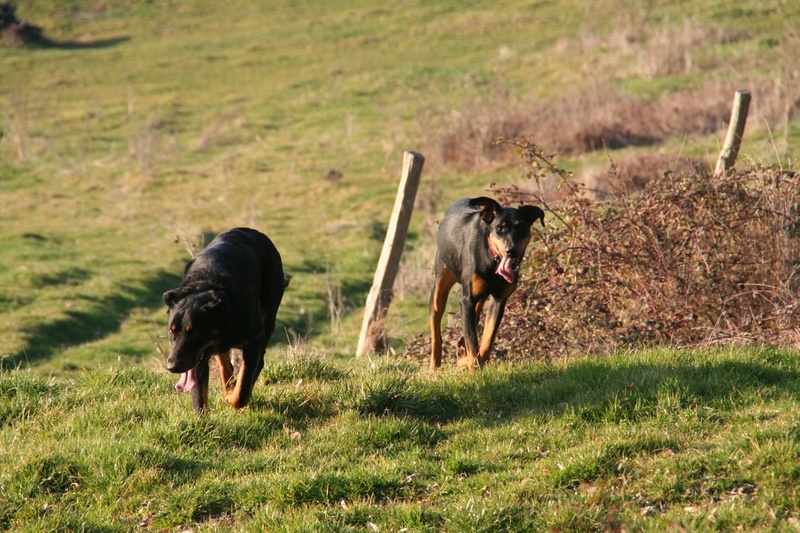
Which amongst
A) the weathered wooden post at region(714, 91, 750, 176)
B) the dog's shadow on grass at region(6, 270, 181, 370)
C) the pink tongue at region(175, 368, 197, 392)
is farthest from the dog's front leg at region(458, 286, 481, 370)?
the dog's shadow on grass at region(6, 270, 181, 370)

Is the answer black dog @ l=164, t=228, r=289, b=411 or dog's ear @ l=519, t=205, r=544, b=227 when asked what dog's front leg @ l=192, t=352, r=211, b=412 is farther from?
dog's ear @ l=519, t=205, r=544, b=227

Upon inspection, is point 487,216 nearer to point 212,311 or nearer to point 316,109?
point 212,311

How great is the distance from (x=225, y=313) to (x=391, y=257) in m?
3.92

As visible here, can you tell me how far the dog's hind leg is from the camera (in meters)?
8.12

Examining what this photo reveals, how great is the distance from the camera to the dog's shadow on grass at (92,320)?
43.0ft

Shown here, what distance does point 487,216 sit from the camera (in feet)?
23.8

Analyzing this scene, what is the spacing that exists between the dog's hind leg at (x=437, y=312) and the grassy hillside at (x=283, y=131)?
2487 millimetres

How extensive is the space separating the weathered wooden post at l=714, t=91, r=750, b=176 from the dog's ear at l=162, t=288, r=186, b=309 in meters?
6.04

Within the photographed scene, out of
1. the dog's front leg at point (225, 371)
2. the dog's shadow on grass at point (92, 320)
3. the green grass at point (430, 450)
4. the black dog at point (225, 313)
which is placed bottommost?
the dog's shadow on grass at point (92, 320)

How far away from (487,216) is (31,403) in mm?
3956

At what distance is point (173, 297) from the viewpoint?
604 centimetres

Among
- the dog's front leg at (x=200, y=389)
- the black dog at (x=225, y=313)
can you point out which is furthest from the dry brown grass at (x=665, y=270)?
the dog's front leg at (x=200, y=389)

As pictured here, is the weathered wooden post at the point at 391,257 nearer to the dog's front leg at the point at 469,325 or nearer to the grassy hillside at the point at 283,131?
the grassy hillside at the point at 283,131

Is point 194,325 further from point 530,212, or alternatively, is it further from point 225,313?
point 530,212
